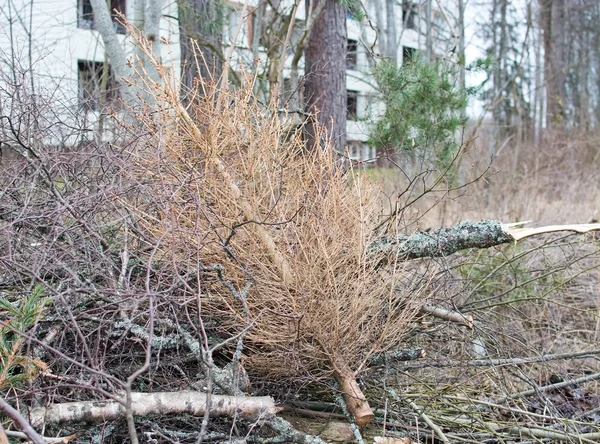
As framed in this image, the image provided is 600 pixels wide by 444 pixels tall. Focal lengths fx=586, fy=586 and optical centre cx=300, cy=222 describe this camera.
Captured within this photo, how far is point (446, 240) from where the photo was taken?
4.42 meters

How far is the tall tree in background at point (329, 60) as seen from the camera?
22.4ft

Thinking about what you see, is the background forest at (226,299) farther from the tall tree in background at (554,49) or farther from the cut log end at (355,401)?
the tall tree in background at (554,49)

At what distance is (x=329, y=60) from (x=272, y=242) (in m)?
3.90

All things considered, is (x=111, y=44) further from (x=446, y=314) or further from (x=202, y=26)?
(x=446, y=314)

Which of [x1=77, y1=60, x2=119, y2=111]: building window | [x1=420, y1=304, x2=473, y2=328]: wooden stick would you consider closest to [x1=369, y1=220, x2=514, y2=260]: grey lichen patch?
[x1=420, y1=304, x2=473, y2=328]: wooden stick

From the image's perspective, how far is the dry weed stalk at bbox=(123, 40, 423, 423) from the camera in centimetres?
336

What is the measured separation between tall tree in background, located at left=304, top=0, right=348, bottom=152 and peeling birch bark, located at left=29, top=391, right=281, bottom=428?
415cm

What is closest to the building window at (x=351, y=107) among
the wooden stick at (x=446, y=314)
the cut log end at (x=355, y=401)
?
the wooden stick at (x=446, y=314)

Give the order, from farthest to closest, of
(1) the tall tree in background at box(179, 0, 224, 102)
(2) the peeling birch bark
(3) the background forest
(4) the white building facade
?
(1) the tall tree in background at box(179, 0, 224, 102) < (4) the white building facade < (3) the background forest < (2) the peeling birch bark

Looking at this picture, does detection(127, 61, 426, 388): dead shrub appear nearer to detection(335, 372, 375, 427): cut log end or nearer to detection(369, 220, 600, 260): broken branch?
detection(335, 372, 375, 427): cut log end

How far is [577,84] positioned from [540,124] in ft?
16.3

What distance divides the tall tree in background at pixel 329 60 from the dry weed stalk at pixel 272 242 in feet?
9.86

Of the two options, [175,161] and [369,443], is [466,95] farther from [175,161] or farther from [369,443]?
[369,443]

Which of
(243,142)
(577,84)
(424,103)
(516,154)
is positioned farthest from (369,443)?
(577,84)
